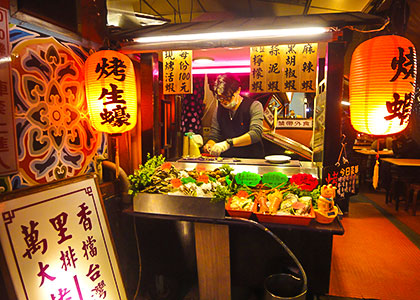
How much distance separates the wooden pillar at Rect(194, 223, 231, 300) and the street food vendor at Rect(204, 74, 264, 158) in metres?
3.26

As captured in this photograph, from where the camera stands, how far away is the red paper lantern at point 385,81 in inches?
122

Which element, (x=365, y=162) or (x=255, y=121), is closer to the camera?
(x=255, y=121)

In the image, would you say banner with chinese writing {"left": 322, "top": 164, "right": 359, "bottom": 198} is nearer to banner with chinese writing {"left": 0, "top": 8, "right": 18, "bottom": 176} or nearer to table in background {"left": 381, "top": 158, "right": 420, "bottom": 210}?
table in background {"left": 381, "top": 158, "right": 420, "bottom": 210}

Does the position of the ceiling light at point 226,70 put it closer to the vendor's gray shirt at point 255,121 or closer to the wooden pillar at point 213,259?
the vendor's gray shirt at point 255,121

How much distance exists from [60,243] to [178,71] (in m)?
4.01

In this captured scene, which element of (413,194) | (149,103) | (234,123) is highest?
(149,103)

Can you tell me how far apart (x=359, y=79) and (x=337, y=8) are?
6.47 metres

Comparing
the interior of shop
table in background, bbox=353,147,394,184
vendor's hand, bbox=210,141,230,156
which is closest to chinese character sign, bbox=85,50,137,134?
the interior of shop

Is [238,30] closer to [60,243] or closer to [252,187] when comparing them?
[252,187]

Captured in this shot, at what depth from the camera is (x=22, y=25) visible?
2.77 meters

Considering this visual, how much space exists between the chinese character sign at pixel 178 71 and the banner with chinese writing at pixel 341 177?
10.3 ft

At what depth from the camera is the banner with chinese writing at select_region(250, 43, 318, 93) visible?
4.77 metres

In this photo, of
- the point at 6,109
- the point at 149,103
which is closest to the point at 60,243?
the point at 6,109

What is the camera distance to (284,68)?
4.86 m
